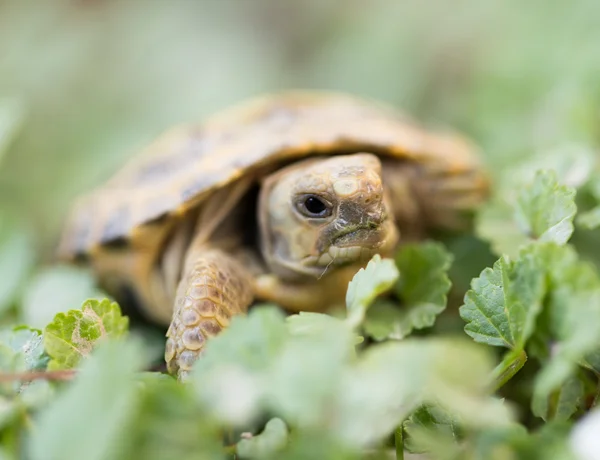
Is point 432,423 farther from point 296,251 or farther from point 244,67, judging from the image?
point 244,67

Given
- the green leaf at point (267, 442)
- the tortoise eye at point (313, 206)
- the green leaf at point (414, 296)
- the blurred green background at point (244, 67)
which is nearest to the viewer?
the green leaf at point (267, 442)

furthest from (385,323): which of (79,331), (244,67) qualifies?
(244,67)

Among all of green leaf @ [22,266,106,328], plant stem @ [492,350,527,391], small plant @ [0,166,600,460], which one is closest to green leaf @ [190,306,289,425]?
small plant @ [0,166,600,460]

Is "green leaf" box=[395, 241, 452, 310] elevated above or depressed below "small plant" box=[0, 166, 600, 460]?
below

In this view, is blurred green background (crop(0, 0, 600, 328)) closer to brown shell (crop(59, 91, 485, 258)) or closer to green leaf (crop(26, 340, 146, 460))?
brown shell (crop(59, 91, 485, 258))

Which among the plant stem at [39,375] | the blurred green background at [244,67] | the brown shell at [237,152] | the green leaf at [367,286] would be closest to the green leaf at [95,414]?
the plant stem at [39,375]

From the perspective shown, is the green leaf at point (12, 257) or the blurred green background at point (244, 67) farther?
the blurred green background at point (244, 67)

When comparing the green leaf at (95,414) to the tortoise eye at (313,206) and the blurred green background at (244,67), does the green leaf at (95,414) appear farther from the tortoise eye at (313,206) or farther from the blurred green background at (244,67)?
the blurred green background at (244,67)
